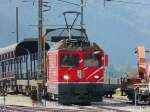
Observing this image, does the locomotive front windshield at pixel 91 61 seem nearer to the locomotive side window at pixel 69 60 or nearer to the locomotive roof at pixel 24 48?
the locomotive side window at pixel 69 60

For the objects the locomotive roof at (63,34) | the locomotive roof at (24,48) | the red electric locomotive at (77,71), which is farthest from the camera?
the locomotive roof at (24,48)

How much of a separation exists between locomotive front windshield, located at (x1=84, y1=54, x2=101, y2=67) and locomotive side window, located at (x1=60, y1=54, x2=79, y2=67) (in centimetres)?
49

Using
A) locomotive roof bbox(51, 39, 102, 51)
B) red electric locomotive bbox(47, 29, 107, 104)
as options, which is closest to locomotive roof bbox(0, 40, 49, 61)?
locomotive roof bbox(51, 39, 102, 51)

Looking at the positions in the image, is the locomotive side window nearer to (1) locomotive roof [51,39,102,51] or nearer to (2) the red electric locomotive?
(2) the red electric locomotive

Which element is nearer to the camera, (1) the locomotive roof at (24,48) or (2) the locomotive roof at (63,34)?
(2) the locomotive roof at (63,34)

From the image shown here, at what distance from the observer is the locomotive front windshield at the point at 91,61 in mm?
37594

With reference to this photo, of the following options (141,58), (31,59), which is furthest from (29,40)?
(141,58)

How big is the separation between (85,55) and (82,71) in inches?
32.1

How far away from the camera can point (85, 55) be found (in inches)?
1479

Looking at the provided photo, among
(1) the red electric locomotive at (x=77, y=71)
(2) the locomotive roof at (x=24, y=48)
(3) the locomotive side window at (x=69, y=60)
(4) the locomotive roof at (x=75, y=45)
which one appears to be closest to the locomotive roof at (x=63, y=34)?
(4) the locomotive roof at (x=75, y=45)

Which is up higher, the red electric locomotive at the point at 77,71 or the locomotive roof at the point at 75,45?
the locomotive roof at the point at 75,45

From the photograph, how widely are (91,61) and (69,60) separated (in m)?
1.16

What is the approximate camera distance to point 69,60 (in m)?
37.3

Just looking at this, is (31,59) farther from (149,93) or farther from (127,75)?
(149,93)
